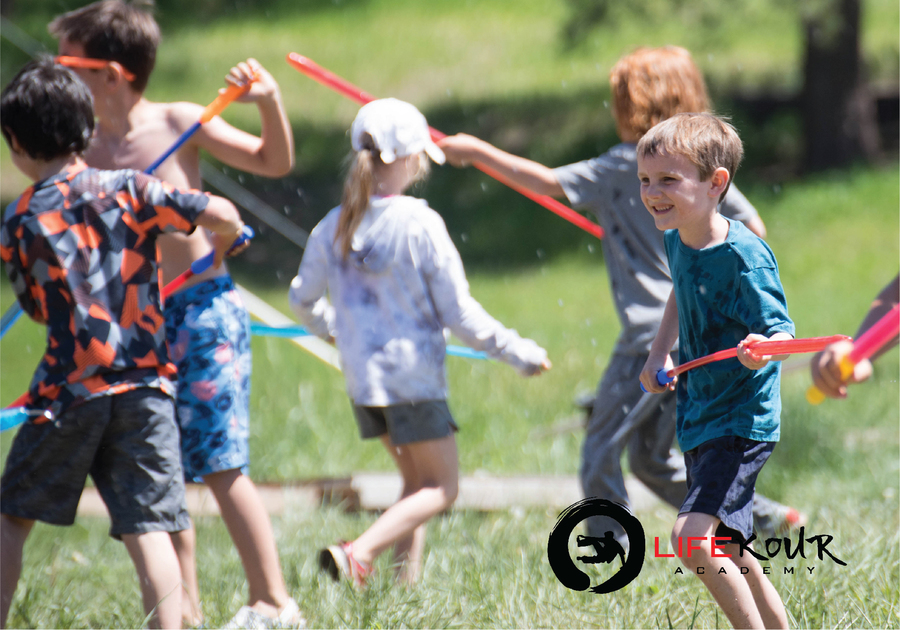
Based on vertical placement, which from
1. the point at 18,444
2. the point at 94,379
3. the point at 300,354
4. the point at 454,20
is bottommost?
the point at 18,444

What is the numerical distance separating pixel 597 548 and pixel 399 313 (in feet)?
3.33

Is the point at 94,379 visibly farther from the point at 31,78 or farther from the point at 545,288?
the point at 545,288

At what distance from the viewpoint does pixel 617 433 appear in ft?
10.5

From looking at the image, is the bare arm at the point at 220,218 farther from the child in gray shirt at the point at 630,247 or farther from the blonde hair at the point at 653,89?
the blonde hair at the point at 653,89

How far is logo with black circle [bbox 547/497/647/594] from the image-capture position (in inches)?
107

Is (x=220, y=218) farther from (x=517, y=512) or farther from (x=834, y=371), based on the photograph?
(x=517, y=512)

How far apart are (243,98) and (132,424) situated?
1.13 meters

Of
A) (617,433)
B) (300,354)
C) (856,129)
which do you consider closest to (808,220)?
(856,129)

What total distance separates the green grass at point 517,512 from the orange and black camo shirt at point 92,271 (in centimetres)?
82

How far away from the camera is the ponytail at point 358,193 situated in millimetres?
3008

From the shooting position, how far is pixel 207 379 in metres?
2.97

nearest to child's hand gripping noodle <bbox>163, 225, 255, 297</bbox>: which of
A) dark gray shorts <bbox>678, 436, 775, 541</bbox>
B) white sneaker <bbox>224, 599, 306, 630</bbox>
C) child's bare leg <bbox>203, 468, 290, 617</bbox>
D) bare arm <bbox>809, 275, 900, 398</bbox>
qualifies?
child's bare leg <bbox>203, 468, 290, 617</bbox>

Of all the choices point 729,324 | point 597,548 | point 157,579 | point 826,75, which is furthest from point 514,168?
point 826,75

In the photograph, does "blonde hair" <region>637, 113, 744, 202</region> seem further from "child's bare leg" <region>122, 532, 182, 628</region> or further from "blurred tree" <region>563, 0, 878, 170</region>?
"blurred tree" <region>563, 0, 878, 170</region>
